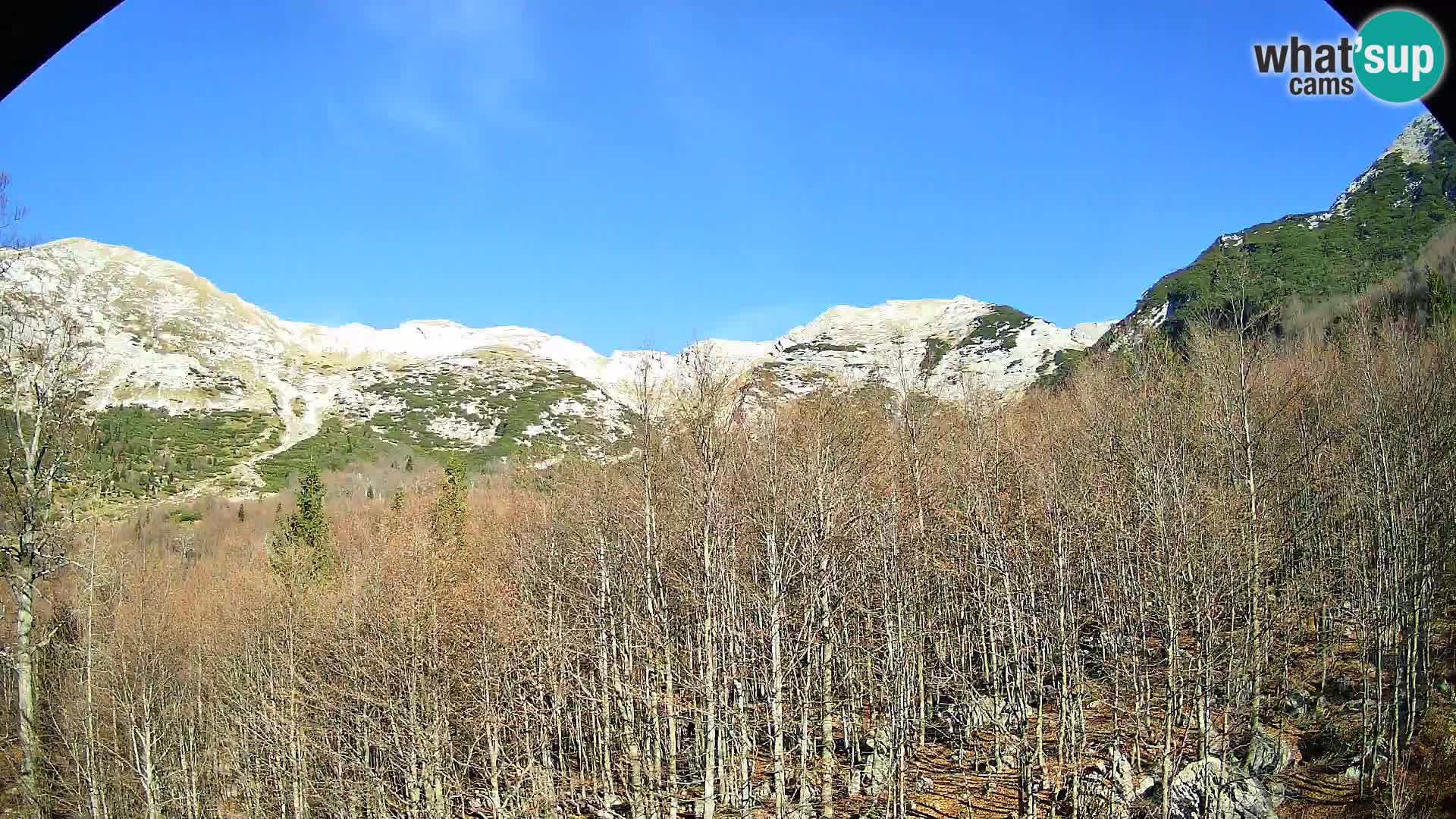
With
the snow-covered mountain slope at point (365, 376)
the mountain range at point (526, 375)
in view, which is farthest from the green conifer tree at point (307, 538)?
the snow-covered mountain slope at point (365, 376)

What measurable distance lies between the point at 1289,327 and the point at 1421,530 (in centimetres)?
4220

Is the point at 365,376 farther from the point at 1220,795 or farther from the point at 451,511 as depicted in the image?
the point at 1220,795

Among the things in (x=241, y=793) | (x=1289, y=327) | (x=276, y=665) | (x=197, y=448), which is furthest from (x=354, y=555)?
(x=197, y=448)

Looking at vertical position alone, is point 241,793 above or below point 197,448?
below

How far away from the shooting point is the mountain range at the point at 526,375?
214 feet

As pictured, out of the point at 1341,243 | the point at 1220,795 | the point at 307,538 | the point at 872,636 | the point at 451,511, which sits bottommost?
the point at 1220,795

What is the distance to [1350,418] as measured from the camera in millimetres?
26234

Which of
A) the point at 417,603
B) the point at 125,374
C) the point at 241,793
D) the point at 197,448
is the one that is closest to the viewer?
the point at 417,603

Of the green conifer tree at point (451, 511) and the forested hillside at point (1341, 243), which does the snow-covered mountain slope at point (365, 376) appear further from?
the green conifer tree at point (451, 511)

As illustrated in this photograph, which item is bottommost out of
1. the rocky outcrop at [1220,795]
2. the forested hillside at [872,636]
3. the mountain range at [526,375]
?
the rocky outcrop at [1220,795]

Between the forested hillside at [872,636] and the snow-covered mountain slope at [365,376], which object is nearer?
the forested hillside at [872,636]

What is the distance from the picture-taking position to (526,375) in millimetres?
199875

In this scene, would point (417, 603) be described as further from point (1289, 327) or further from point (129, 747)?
point (1289, 327)

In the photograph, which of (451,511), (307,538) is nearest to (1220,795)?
(451,511)
